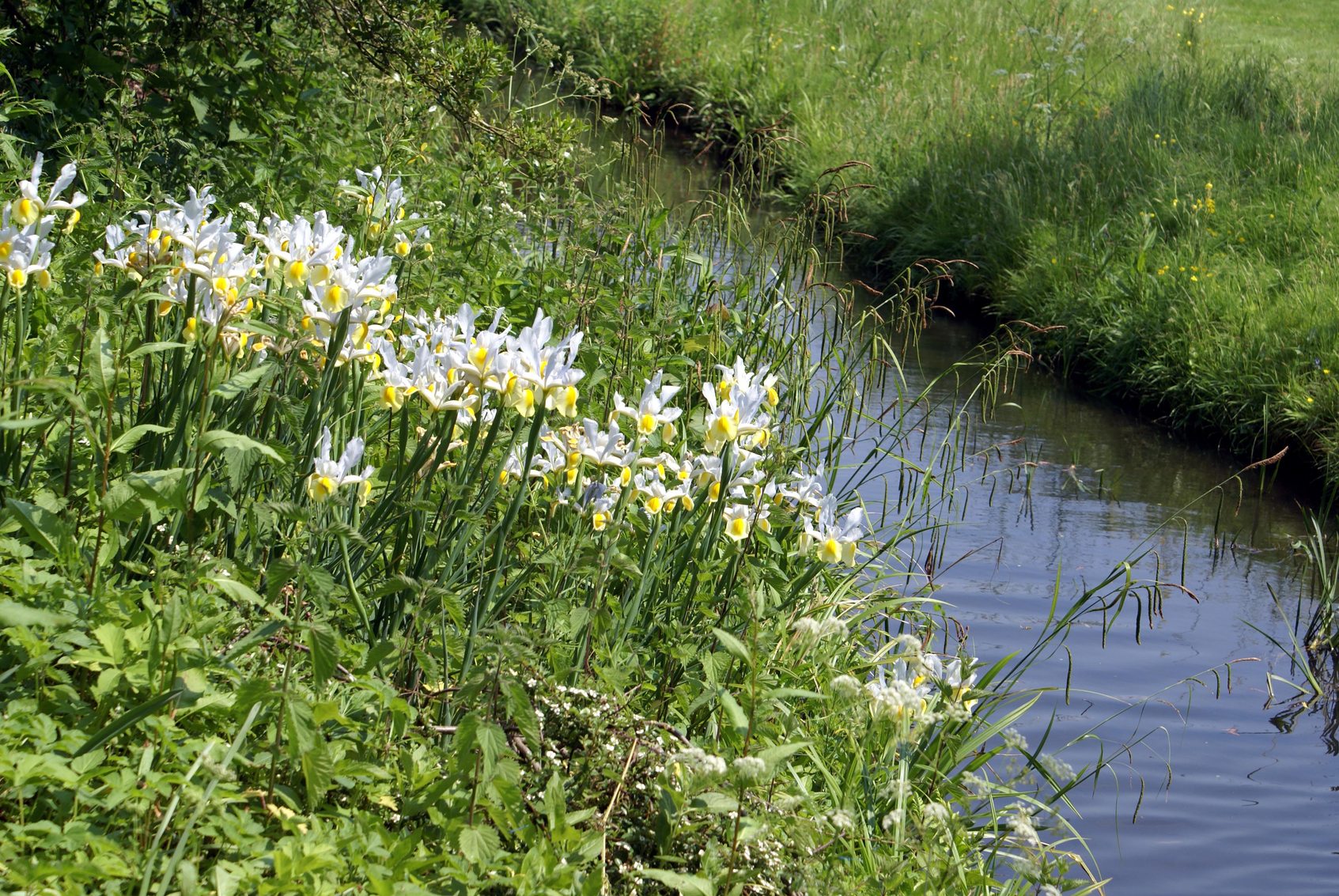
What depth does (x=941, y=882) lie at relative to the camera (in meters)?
2.14

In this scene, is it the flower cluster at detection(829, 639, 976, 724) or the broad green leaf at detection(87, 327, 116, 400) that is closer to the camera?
the broad green leaf at detection(87, 327, 116, 400)

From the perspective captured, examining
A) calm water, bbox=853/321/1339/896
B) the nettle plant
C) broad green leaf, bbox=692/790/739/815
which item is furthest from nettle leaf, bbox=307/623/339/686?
calm water, bbox=853/321/1339/896

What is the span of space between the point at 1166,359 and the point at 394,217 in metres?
5.19

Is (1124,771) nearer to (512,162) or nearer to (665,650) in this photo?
(665,650)

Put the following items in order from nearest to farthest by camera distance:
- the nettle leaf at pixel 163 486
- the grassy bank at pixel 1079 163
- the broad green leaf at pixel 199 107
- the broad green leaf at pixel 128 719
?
the broad green leaf at pixel 128 719
the nettle leaf at pixel 163 486
the broad green leaf at pixel 199 107
the grassy bank at pixel 1079 163

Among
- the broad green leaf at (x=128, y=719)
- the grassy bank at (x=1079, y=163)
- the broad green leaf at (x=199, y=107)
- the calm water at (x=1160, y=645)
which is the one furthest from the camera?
the grassy bank at (x=1079, y=163)

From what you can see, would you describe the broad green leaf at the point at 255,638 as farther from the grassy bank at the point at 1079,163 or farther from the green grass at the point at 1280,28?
the green grass at the point at 1280,28

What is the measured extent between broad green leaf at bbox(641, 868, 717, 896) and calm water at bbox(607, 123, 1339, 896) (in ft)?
4.87

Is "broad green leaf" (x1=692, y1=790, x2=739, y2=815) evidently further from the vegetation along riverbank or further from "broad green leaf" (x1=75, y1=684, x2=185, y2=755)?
"broad green leaf" (x1=75, y1=684, x2=185, y2=755)

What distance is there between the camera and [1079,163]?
30.3 ft

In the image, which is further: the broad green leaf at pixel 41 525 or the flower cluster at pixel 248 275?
the flower cluster at pixel 248 275

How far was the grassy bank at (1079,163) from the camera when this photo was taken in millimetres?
→ 6965

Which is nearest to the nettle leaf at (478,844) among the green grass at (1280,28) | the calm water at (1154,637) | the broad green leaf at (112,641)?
the broad green leaf at (112,641)

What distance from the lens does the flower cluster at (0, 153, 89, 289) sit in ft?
7.09
